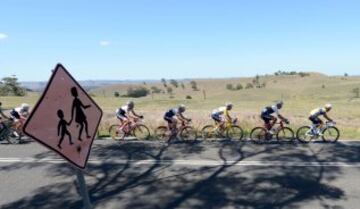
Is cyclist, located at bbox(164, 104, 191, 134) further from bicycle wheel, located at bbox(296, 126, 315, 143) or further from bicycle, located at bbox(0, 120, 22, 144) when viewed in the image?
bicycle, located at bbox(0, 120, 22, 144)

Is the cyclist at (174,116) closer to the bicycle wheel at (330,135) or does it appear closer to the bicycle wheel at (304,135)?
the bicycle wheel at (304,135)

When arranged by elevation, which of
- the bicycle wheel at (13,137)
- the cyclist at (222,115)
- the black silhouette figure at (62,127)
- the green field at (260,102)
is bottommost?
the green field at (260,102)

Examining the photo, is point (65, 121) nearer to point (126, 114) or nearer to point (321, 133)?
point (321, 133)

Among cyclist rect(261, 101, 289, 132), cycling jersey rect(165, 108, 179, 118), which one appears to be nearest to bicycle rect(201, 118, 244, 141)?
cyclist rect(261, 101, 289, 132)

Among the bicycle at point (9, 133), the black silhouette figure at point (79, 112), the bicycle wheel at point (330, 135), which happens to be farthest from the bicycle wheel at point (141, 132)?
the black silhouette figure at point (79, 112)

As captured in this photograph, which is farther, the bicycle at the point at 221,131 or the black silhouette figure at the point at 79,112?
the bicycle at the point at 221,131

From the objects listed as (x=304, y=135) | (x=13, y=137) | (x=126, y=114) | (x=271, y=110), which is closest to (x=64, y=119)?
(x=271, y=110)

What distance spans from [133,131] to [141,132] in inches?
12.1

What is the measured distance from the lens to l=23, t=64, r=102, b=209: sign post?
3.08 meters

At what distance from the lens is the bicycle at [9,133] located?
14430 millimetres

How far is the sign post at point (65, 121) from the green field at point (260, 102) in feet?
41.5

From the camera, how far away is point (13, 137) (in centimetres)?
1487

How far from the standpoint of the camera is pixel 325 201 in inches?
299

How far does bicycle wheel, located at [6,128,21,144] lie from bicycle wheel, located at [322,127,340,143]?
10.7 meters
